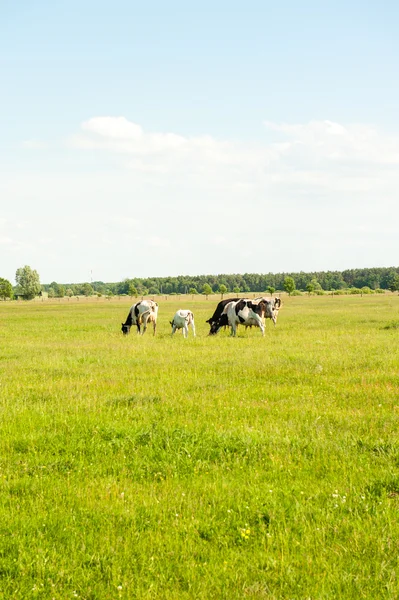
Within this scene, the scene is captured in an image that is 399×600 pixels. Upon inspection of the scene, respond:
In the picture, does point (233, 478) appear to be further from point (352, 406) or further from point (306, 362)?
point (306, 362)

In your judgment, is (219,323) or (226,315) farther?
(219,323)

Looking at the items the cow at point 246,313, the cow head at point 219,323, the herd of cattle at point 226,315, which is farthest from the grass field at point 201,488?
the cow head at point 219,323

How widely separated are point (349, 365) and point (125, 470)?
9.73m

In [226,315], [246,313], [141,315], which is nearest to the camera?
[246,313]

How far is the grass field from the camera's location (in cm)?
483

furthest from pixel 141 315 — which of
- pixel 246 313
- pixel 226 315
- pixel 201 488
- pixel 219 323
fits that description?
pixel 201 488

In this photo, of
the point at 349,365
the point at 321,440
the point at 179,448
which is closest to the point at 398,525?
the point at 321,440

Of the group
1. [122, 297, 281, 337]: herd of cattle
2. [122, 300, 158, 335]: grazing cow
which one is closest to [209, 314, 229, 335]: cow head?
[122, 297, 281, 337]: herd of cattle

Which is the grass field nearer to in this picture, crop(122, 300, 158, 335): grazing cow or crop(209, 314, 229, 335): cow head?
crop(209, 314, 229, 335): cow head

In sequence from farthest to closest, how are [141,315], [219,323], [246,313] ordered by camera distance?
[141,315], [219,323], [246,313]

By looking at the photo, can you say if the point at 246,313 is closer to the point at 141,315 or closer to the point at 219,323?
the point at 219,323

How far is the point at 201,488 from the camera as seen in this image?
6.59m

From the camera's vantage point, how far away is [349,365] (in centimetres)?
1523

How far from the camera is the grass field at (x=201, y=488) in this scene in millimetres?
4832
